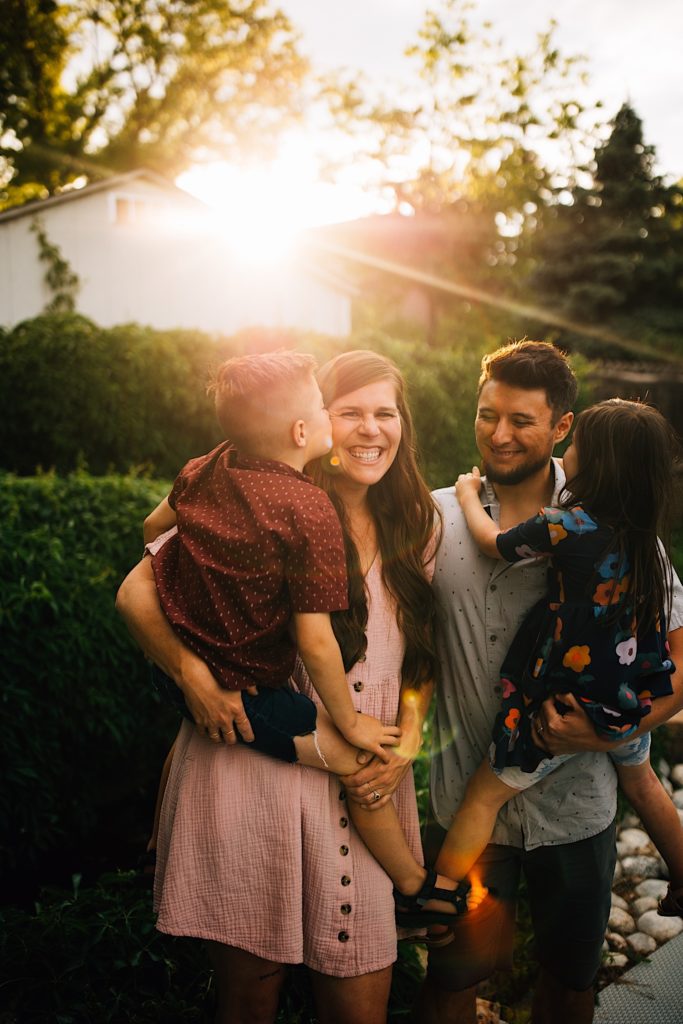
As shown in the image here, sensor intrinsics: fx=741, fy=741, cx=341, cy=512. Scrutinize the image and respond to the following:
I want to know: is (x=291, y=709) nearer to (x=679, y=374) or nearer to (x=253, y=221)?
(x=679, y=374)

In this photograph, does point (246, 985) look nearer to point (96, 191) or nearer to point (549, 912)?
point (549, 912)

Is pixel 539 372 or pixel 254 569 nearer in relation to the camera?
pixel 254 569

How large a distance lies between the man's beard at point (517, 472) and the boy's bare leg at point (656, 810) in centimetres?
99

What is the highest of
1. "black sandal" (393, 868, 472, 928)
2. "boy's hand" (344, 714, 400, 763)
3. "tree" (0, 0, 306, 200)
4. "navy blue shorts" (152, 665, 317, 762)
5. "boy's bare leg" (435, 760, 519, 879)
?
"tree" (0, 0, 306, 200)

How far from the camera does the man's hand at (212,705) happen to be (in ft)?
5.95

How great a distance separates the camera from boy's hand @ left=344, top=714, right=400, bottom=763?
6.11 ft

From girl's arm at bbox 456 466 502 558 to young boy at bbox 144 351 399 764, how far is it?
0.56 m

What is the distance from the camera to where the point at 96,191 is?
20.0 meters

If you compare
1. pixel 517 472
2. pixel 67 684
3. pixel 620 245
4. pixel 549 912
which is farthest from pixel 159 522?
pixel 620 245

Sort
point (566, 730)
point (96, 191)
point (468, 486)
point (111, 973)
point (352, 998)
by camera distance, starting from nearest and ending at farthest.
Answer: point (352, 998)
point (566, 730)
point (468, 486)
point (111, 973)
point (96, 191)

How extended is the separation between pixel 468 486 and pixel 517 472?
165 millimetres

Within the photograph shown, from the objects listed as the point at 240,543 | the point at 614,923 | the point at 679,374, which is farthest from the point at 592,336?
the point at 240,543

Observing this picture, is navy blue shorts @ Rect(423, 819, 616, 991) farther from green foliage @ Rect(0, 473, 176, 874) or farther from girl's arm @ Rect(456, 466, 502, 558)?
green foliage @ Rect(0, 473, 176, 874)

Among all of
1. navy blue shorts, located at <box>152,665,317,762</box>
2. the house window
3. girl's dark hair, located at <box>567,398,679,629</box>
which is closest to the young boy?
navy blue shorts, located at <box>152,665,317,762</box>
